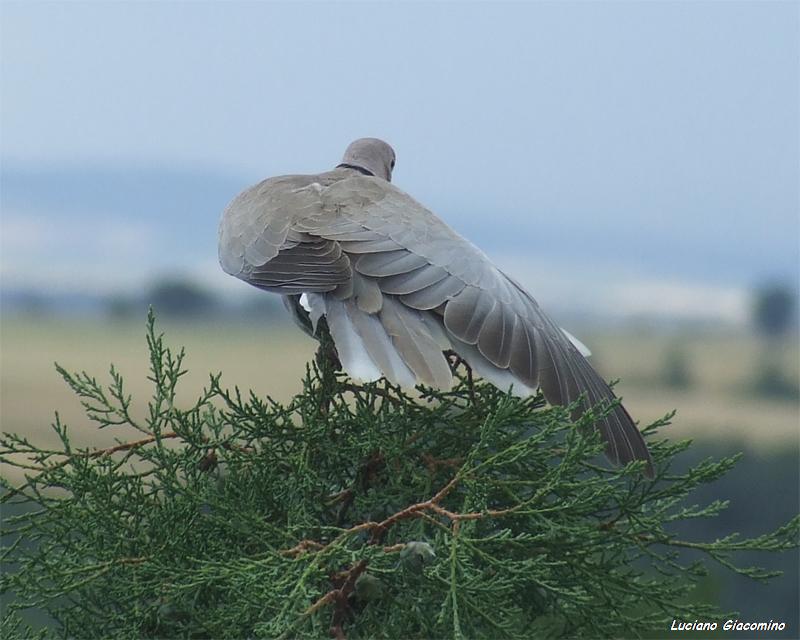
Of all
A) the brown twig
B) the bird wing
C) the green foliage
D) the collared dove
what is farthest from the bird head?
the brown twig

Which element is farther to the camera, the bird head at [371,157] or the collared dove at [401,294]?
the bird head at [371,157]

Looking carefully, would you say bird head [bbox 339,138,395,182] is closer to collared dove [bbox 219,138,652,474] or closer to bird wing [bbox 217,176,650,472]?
collared dove [bbox 219,138,652,474]

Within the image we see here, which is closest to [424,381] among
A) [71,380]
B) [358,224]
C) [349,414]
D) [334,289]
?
[349,414]

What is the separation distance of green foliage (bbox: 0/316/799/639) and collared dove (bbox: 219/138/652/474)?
0.07m

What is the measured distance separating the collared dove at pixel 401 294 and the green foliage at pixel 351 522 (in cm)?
7

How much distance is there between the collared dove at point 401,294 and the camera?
233 centimetres

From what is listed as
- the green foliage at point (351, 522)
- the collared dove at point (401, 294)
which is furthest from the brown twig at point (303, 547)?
the collared dove at point (401, 294)

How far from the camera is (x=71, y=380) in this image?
2.40 m

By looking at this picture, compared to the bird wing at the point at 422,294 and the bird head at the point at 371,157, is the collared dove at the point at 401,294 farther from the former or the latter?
the bird head at the point at 371,157

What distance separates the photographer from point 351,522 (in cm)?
216

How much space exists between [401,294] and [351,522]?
55 centimetres

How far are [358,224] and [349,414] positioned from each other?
1.96ft

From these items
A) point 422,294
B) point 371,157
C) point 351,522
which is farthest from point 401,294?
point 371,157

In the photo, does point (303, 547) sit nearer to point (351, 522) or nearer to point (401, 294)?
point (351, 522)
